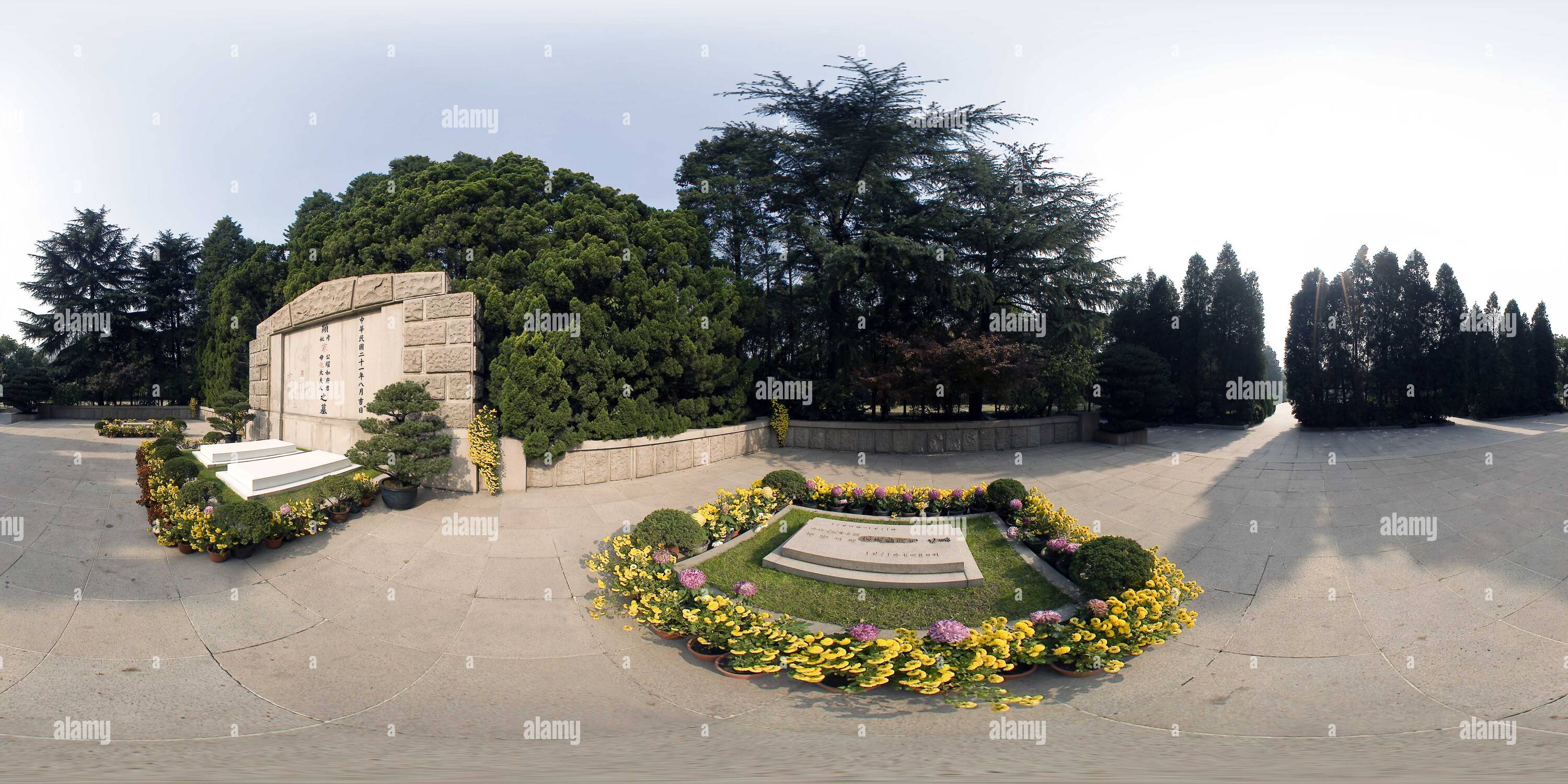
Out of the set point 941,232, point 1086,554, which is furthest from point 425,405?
point 941,232

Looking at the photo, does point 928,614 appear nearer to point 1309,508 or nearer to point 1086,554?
point 1086,554

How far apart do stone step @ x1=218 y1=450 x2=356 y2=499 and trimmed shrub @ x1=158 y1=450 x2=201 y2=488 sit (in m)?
0.47

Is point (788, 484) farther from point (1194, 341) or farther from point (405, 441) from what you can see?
point (1194, 341)

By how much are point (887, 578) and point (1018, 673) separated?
1809 mm

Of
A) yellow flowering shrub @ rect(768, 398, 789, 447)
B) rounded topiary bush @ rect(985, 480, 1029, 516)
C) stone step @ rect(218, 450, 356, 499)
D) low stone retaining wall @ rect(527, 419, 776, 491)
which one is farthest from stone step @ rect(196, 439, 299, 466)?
rounded topiary bush @ rect(985, 480, 1029, 516)

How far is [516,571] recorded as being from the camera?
604cm

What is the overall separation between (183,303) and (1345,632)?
37.6m

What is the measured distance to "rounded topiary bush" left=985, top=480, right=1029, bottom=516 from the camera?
8062mm

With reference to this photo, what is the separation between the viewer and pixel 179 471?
8125 millimetres

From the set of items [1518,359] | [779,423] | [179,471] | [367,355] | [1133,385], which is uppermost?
[1518,359]

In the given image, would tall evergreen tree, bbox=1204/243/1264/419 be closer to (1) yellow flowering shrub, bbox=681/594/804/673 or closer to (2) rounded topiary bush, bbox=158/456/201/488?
(1) yellow flowering shrub, bbox=681/594/804/673

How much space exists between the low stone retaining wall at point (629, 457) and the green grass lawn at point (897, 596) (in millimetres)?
4397

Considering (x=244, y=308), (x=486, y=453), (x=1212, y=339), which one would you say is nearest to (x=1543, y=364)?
(x=1212, y=339)

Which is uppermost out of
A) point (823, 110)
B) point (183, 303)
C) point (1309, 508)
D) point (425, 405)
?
point (823, 110)
